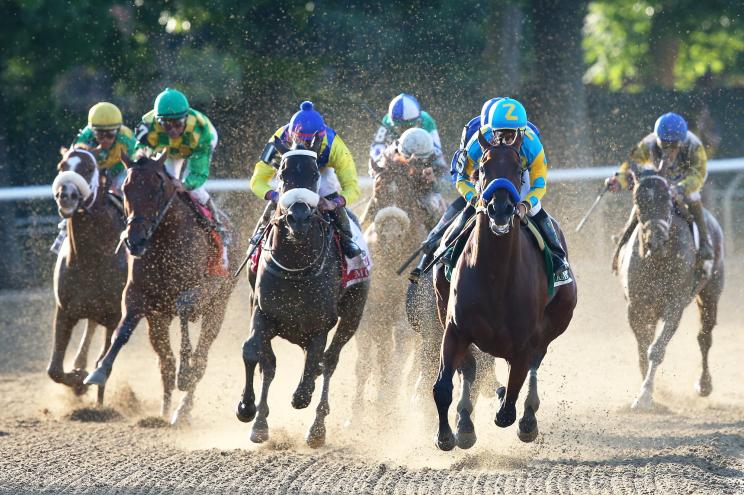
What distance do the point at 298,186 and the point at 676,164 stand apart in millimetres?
4084

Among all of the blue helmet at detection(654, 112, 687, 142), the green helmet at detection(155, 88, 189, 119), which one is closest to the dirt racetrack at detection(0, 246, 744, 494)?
the blue helmet at detection(654, 112, 687, 142)

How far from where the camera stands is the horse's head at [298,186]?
755cm

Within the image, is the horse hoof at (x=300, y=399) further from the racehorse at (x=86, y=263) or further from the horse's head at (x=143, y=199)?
the racehorse at (x=86, y=263)

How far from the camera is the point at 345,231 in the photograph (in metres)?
8.48

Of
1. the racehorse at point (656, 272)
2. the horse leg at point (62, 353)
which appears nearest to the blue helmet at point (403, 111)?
the racehorse at point (656, 272)

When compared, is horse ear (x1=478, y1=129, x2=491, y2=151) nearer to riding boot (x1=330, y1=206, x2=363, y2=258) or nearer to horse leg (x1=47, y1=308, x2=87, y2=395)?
riding boot (x1=330, y1=206, x2=363, y2=258)

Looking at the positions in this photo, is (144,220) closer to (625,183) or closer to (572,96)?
(625,183)

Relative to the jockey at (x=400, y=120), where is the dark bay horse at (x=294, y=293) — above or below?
below

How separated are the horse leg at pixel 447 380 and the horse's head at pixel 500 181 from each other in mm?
760

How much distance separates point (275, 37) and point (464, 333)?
11368 millimetres

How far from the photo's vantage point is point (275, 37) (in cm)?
1806

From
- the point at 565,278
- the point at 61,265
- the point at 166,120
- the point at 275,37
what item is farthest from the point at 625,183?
the point at 275,37

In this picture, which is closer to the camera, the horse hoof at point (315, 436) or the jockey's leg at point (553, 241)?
the jockey's leg at point (553, 241)

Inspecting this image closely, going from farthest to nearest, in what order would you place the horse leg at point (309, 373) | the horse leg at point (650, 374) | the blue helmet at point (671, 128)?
the blue helmet at point (671, 128), the horse leg at point (650, 374), the horse leg at point (309, 373)
